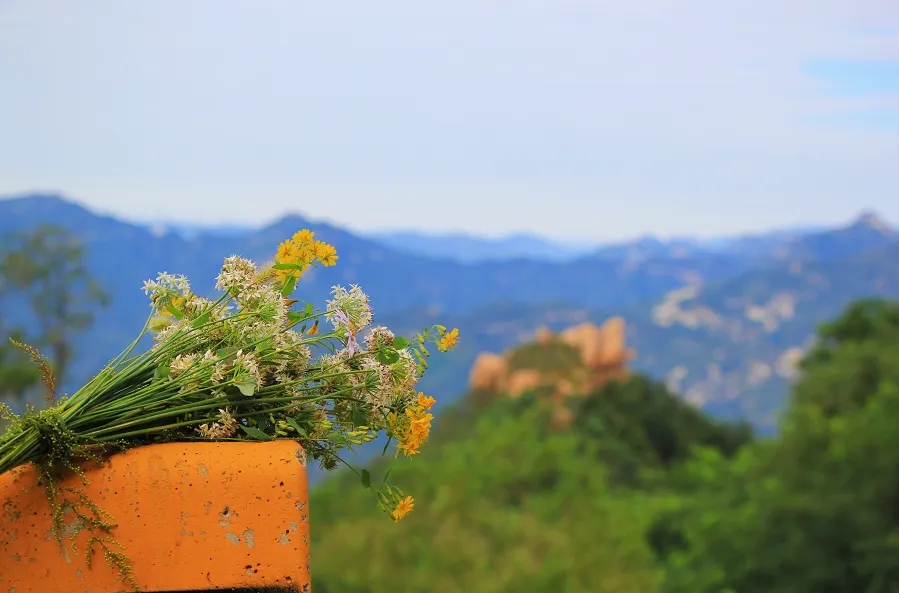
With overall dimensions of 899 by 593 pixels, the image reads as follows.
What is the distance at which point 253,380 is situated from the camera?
186 cm

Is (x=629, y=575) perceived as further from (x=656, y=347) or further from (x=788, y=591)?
(x=656, y=347)

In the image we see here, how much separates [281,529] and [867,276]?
103 meters

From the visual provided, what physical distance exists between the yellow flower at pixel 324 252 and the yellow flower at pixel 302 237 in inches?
0.7

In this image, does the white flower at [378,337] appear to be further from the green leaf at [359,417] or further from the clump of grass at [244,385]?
the green leaf at [359,417]

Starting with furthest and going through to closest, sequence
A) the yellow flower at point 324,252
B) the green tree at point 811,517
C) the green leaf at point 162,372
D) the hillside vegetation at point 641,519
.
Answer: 1. the hillside vegetation at point 641,519
2. the green tree at point 811,517
3. the yellow flower at point 324,252
4. the green leaf at point 162,372

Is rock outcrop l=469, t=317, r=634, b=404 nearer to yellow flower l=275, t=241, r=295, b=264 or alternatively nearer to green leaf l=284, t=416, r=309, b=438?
yellow flower l=275, t=241, r=295, b=264

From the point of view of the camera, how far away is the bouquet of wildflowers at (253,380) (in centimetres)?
185

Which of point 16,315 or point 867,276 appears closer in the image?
point 16,315

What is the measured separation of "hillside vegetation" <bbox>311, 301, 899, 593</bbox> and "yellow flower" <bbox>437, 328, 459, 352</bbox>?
9547 millimetres

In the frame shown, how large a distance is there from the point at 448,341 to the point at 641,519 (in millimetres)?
23416

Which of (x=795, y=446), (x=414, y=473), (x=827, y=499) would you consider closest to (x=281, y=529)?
(x=827, y=499)

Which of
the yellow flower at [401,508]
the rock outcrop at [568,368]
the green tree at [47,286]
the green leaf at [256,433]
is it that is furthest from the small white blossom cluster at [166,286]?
the rock outcrop at [568,368]

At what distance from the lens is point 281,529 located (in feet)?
5.88

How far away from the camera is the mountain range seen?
78.1m
